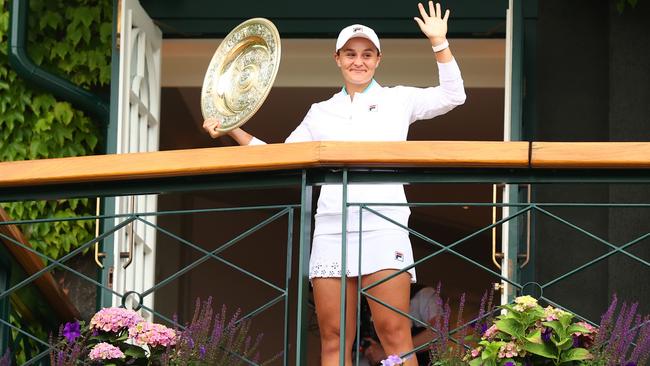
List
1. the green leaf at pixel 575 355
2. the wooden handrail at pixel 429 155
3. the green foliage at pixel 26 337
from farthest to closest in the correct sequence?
1. the green foliage at pixel 26 337
2. the wooden handrail at pixel 429 155
3. the green leaf at pixel 575 355

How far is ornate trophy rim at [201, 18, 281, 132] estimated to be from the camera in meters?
4.53

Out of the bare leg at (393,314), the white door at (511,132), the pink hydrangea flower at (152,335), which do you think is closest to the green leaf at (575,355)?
the bare leg at (393,314)

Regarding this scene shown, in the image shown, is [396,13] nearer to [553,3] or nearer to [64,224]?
[553,3]

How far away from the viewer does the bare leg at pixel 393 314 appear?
13.9 feet

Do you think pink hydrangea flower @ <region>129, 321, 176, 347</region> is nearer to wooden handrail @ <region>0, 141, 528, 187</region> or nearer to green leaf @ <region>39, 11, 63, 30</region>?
wooden handrail @ <region>0, 141, 528, 187</region>

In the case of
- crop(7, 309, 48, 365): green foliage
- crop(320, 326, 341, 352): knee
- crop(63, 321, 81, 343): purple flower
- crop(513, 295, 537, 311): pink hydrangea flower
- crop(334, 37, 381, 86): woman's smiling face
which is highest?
crop(334, 37, 381, 86): woman's smiling face

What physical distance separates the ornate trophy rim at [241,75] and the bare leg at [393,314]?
0.70 meters

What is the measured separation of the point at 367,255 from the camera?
4281 mm

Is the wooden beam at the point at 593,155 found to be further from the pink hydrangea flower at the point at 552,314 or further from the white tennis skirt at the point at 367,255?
the white tennis skirt at the point at 367,255

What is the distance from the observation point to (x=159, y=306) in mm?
8953

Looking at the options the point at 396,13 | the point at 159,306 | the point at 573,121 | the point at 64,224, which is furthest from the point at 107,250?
the point at 159,306

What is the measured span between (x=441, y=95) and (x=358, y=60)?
29 cm

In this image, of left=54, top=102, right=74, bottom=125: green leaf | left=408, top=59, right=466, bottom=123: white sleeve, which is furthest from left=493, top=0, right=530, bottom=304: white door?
left=54, top=102, right=74, bottom=125: green leaf

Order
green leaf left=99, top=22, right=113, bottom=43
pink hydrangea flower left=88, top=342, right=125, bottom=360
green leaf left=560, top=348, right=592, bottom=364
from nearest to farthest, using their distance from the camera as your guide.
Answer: green leaf left=560, top=348, right=592, bottom=364 → pink hydrangea flower left=88, top=342, right=125, bottom=360 → green leaf left=99, top=22, right=113, bottom=43
